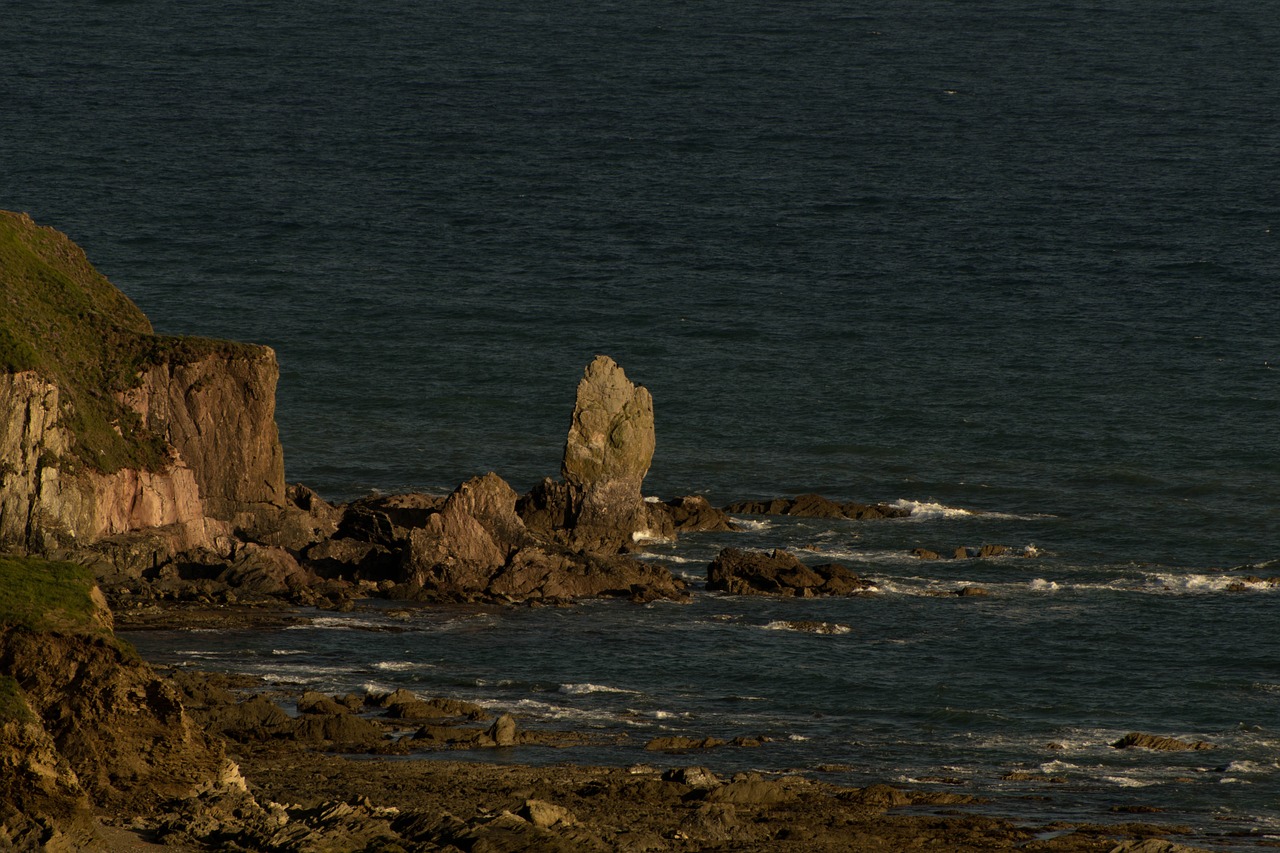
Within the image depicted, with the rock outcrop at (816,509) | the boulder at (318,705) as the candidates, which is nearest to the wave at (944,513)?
the rock outcrop at (816,509)

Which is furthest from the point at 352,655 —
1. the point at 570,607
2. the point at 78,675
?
the point at 78,675

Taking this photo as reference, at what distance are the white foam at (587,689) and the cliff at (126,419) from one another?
21817 millimetres

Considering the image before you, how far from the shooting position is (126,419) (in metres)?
86.5

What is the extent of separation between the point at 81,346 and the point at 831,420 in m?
58.3

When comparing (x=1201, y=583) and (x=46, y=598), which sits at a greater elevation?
(x=46, y=598)

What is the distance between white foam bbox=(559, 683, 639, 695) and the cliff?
21817 millimetres

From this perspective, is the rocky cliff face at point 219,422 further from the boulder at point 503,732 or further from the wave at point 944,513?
the wave at point 944,513

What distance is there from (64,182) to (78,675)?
14562 cm

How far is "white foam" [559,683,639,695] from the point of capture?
71000 mm

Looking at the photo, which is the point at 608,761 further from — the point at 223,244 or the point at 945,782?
the point at 223,244

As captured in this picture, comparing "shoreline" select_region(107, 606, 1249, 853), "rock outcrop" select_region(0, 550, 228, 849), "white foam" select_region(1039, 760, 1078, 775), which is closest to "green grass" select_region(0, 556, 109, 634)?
"rock outcrop" select_region(0, 550, 228, 849)

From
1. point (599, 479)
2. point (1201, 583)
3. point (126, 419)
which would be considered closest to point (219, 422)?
point (126, 419)

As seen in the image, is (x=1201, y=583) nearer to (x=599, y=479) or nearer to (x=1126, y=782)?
(x=599, y=479)

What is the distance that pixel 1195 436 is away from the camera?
128m
